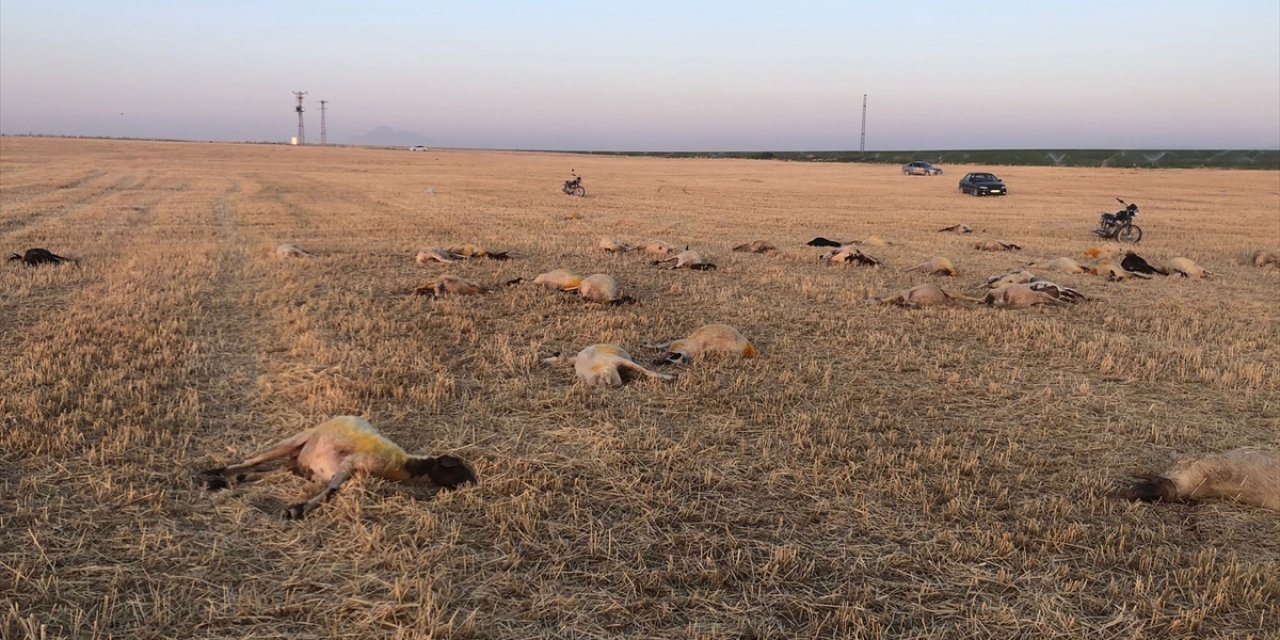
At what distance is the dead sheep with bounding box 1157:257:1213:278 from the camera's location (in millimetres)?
13617

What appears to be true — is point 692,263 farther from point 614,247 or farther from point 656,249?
point 614,247

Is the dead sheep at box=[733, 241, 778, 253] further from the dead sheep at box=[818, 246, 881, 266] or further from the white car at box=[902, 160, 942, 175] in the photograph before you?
the white car at box=[902, 160, 942, 175]

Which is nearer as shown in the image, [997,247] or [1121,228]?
[997,247]

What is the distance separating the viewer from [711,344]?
7543mm

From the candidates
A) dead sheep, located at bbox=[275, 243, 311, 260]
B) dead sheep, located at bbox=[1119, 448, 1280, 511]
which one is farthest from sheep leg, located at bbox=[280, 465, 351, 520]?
dead sheep, located at bbox=[275, 243, 311, 260]

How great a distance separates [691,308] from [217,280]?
7.08 m

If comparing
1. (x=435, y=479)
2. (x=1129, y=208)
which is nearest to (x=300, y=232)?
(x=435, y=479)

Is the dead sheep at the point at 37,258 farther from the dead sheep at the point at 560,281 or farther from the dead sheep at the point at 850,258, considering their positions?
the dead sheep at the point at 850,258

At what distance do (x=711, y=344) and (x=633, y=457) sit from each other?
265 centimetres

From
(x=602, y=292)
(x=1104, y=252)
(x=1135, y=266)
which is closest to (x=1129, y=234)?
(x=1104, y=252)

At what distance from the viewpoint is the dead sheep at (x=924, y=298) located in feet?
34.2

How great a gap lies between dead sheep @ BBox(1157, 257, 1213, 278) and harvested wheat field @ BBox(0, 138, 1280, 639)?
1.55 metres

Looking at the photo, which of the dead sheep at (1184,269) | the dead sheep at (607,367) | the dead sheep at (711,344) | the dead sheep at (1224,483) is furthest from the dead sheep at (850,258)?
the dead sheep at (1224,483)

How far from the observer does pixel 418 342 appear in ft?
25.7
